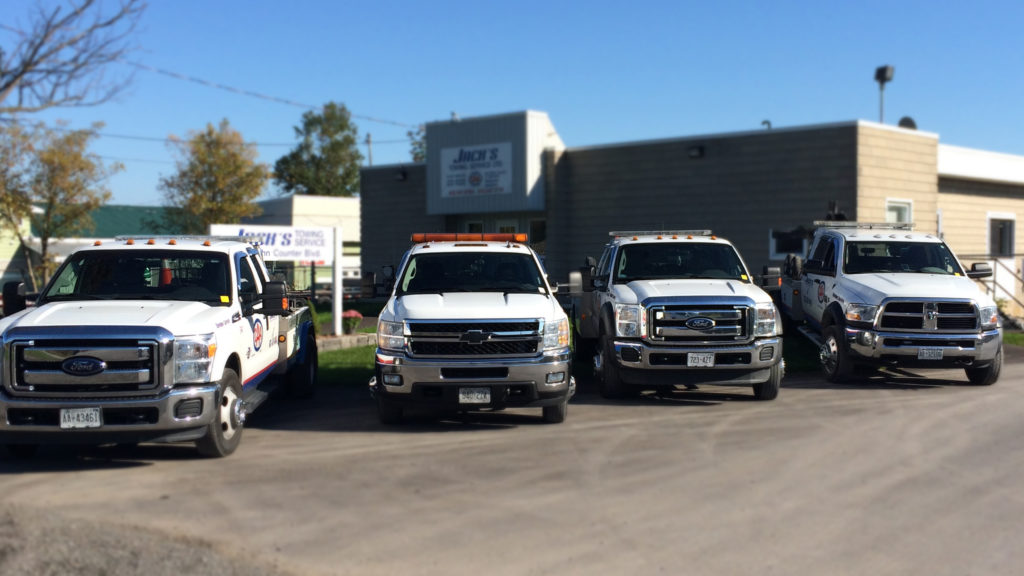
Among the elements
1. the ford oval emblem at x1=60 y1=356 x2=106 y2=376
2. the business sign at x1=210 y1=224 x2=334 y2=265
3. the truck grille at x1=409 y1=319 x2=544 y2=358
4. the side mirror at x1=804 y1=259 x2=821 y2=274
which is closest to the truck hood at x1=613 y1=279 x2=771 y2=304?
the truck grille at x1=409 y1=319 x2=544 y2=358

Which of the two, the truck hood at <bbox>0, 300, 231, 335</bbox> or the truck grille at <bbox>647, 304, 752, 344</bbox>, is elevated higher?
the truck hood at <bbox>0, 300, 231, 335</bbox>

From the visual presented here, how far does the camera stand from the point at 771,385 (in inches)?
465

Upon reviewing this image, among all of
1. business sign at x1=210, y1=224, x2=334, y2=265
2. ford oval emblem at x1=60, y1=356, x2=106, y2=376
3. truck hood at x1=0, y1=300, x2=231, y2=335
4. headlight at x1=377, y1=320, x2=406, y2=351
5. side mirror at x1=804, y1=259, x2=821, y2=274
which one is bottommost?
ford oval emblem at x1=60, y1=356, x2=106, y2=376

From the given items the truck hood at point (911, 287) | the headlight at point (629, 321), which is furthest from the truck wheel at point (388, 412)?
the truck hood at point (911, 287)

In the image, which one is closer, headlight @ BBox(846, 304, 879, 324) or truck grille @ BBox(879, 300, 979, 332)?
truck grille @ BBox(879, 300, 979, 332)

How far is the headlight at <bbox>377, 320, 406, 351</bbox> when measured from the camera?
9797 millimetres

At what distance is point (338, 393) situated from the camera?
13.0m

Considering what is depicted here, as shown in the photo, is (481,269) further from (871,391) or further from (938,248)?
(938,248)

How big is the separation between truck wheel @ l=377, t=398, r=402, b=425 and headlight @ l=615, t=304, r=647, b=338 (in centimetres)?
291

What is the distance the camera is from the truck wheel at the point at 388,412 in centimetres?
1010

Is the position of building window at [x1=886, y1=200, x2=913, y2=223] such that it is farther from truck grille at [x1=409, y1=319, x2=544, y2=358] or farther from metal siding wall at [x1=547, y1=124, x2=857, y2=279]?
truck grille at [x1=409, y1=319, x2=544, y2=358]

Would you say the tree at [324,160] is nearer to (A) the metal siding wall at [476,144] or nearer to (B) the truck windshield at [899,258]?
(A) the metal siding wall at [476,144]

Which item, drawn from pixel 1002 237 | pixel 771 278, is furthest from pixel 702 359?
pixel 1002 237

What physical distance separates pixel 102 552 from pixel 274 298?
412 cm
